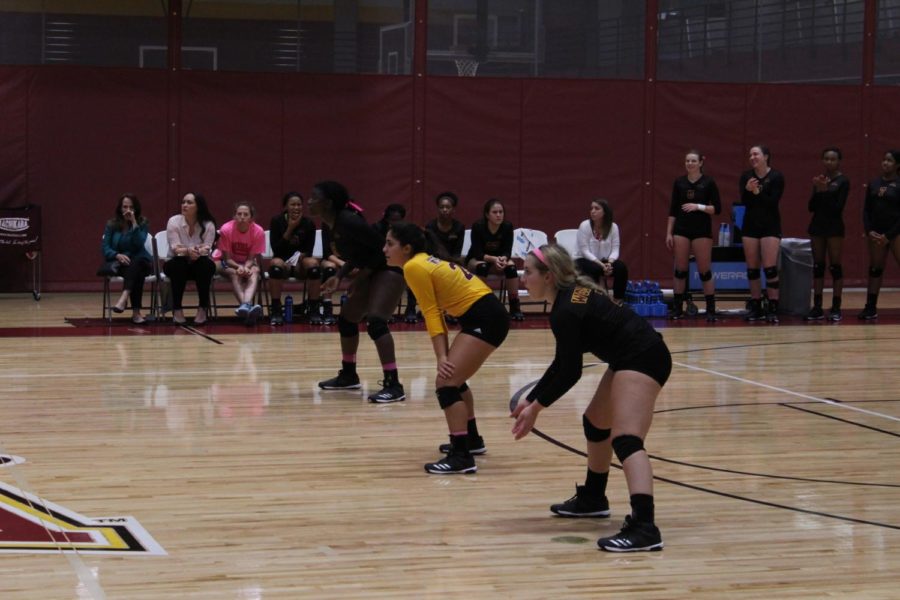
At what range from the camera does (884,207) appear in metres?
15.3

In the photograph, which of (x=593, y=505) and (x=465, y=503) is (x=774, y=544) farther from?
(x=465, y=503)

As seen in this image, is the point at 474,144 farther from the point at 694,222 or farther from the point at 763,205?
the point at 763,205

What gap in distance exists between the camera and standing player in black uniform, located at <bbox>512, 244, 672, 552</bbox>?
577 centimetres

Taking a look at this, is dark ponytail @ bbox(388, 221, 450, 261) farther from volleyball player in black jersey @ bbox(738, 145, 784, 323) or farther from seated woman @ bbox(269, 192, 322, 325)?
volleyball player in black jersey @ bbox(738, 145, 784, 323)

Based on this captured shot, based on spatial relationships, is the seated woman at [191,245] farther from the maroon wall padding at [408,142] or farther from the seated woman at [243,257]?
the maroon wall padding at [408,142]

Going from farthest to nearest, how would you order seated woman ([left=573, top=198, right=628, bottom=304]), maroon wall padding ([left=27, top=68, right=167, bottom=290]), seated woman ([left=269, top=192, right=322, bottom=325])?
maroon wall padding ([left=27, top=68, right=167, bottom=290]) → seated woman ([left=573, top=198, right=628, bottom=304]) → seated woman ([left=269, top=192, right=322, bottom=325])

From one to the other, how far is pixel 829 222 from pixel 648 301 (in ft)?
7.38

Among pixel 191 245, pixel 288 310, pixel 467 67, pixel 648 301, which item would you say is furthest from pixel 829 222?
pixel 191 245

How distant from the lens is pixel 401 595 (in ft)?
16.9

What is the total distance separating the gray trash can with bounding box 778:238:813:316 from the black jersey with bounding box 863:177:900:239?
0.92 meters

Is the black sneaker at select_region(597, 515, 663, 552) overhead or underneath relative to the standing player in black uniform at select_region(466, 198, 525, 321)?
underneath

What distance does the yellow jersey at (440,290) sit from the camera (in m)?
7.61

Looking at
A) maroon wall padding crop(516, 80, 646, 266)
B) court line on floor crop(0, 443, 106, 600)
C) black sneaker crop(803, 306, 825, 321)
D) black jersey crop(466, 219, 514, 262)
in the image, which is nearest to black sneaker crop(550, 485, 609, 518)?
court line on floor crop(0, 443, 106, 600)

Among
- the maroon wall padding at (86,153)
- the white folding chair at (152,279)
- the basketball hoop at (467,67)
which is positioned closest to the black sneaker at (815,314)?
the basketball hoop at (467,67)
